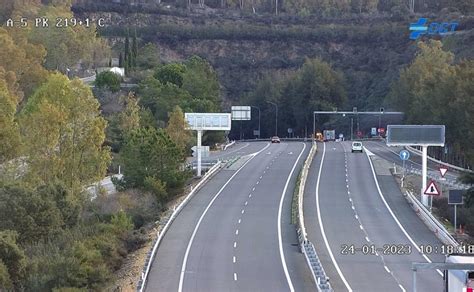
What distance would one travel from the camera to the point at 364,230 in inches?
1828

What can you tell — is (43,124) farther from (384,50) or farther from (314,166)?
(384,50)

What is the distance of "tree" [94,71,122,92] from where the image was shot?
104m

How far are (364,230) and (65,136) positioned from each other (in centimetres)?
1700

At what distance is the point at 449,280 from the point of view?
2341 cm

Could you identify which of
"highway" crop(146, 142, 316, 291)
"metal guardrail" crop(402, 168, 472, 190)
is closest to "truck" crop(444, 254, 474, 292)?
"highway" crop(146, 142, 316, 291)

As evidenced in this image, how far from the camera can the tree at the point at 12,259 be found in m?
36.1

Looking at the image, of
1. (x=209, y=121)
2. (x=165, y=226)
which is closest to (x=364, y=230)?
(x=165, y=226)

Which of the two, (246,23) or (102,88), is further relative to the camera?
(246,23)

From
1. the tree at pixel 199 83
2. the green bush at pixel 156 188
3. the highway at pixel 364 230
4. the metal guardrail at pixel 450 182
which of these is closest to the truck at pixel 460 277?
the highway at pixel 364 230

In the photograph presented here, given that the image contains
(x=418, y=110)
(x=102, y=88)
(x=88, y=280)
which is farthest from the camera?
(x=102, y=88)

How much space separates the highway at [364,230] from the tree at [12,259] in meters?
11.1

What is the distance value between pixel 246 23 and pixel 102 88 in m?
93.6

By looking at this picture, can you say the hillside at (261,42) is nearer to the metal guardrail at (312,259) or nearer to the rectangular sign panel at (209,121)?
the rectangular sign panel at (209,121)

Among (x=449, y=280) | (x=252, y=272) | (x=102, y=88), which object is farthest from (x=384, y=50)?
(x=449, y=280)
